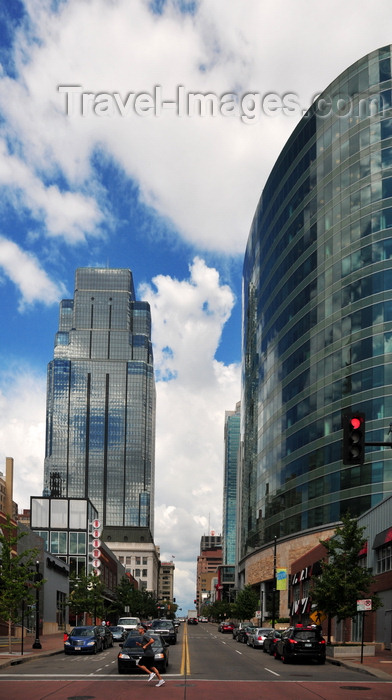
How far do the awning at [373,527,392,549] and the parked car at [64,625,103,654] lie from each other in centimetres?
1859

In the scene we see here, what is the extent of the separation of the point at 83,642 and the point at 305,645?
13338 mm

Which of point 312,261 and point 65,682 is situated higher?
point 312,261

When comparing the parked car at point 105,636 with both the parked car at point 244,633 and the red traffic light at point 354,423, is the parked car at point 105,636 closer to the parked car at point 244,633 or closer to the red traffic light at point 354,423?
the parked car at point 244,633

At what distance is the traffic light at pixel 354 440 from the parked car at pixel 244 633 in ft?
137

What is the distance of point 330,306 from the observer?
281 ft

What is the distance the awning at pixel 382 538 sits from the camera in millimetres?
47353

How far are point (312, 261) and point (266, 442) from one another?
31041mm

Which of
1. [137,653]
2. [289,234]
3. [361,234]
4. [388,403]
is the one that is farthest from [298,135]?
[137,653]

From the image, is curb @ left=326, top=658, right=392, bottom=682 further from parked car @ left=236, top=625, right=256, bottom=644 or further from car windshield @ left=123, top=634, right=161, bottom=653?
parked car @ left=236, top=625, right=256, bottom=644

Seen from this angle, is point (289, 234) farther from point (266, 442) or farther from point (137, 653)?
point (137, 653)

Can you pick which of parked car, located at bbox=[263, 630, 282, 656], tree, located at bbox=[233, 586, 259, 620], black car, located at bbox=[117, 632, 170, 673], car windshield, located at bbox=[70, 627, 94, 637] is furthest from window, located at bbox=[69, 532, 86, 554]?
black car, located at bbox=[117, 632, 170, 673]

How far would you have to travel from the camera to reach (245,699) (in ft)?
66.9

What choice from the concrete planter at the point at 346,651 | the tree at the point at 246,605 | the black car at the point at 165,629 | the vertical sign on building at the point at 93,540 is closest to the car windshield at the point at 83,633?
the black car at the point at 165,629

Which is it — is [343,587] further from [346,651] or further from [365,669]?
[365,669]
